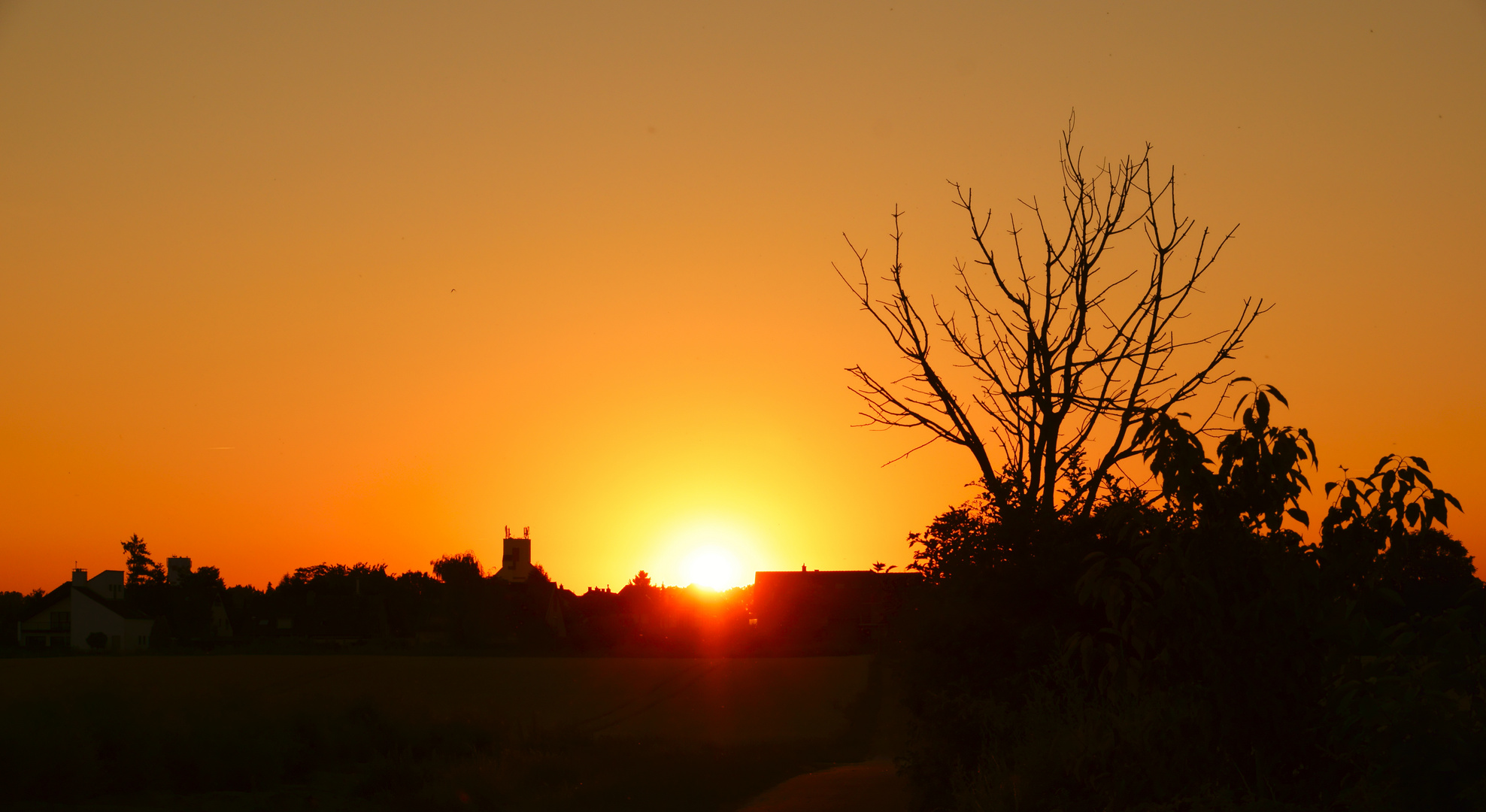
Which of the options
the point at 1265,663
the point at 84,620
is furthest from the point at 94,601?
the point at 1265,663

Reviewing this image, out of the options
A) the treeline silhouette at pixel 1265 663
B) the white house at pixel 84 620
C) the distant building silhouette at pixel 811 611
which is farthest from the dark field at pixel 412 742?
the white house at pixel 84 620

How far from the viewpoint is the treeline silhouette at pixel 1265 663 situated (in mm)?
5422

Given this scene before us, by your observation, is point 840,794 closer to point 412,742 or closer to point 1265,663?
point 1265,663

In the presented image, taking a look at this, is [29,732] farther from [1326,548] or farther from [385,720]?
[1326,548]

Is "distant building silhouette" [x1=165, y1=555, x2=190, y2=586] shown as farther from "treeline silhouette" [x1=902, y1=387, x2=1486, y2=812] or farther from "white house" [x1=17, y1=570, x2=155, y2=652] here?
"treeline silhouette" [x1=902, y1=387, x2=1486, y2=812]

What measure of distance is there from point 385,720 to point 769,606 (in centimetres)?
4743

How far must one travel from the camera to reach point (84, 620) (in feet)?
260

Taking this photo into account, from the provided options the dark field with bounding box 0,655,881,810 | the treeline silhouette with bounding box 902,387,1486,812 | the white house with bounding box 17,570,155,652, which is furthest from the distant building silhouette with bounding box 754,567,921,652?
the treeline silhouette with bounding box 902,387,1486,812

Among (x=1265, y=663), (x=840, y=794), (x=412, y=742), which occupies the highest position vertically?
(x=1265, y=663)

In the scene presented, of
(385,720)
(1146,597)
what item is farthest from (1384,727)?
(385,720)

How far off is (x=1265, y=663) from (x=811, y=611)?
69.1 m

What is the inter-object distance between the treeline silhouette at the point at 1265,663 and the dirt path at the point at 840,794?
5.17 metres

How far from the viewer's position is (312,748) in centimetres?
3031

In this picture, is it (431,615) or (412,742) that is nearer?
(412,742)
